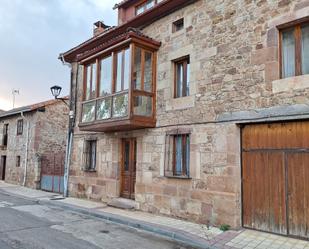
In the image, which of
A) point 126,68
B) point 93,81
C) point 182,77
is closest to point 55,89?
point 93,81

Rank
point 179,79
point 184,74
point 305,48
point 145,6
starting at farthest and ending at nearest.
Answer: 1. point 145,6
2. point 179,79
3. point 184,74
4. point 305,48

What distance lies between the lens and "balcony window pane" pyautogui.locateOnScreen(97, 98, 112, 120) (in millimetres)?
9336

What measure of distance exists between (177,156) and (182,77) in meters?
2.36

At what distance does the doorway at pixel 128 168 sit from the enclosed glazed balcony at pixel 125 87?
66cm

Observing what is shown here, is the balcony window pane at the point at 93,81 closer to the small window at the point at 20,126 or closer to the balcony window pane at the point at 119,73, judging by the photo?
the balcony window pane at the point at 119,73

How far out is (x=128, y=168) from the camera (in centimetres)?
1004

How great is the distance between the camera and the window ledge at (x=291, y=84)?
595cm

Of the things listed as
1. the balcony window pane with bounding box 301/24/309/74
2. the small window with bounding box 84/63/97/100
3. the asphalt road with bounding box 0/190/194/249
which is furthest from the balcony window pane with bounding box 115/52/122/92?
the balcony window pane with bounding box 301/24/309/74

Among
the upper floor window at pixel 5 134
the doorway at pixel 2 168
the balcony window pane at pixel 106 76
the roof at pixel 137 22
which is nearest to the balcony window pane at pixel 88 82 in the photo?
the balcony window pane at pixel 106 76

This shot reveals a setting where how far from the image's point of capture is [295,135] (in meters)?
6.15

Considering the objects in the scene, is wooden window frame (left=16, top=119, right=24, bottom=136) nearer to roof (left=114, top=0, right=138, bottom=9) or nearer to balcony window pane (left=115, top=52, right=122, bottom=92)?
roof (left=114, top=0, right=138, bottom=9)

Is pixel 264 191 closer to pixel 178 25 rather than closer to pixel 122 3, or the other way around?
pixel 178 25

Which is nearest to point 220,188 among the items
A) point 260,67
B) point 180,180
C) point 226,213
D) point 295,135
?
point 226,213

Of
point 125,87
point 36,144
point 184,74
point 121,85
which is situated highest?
point 184,74
